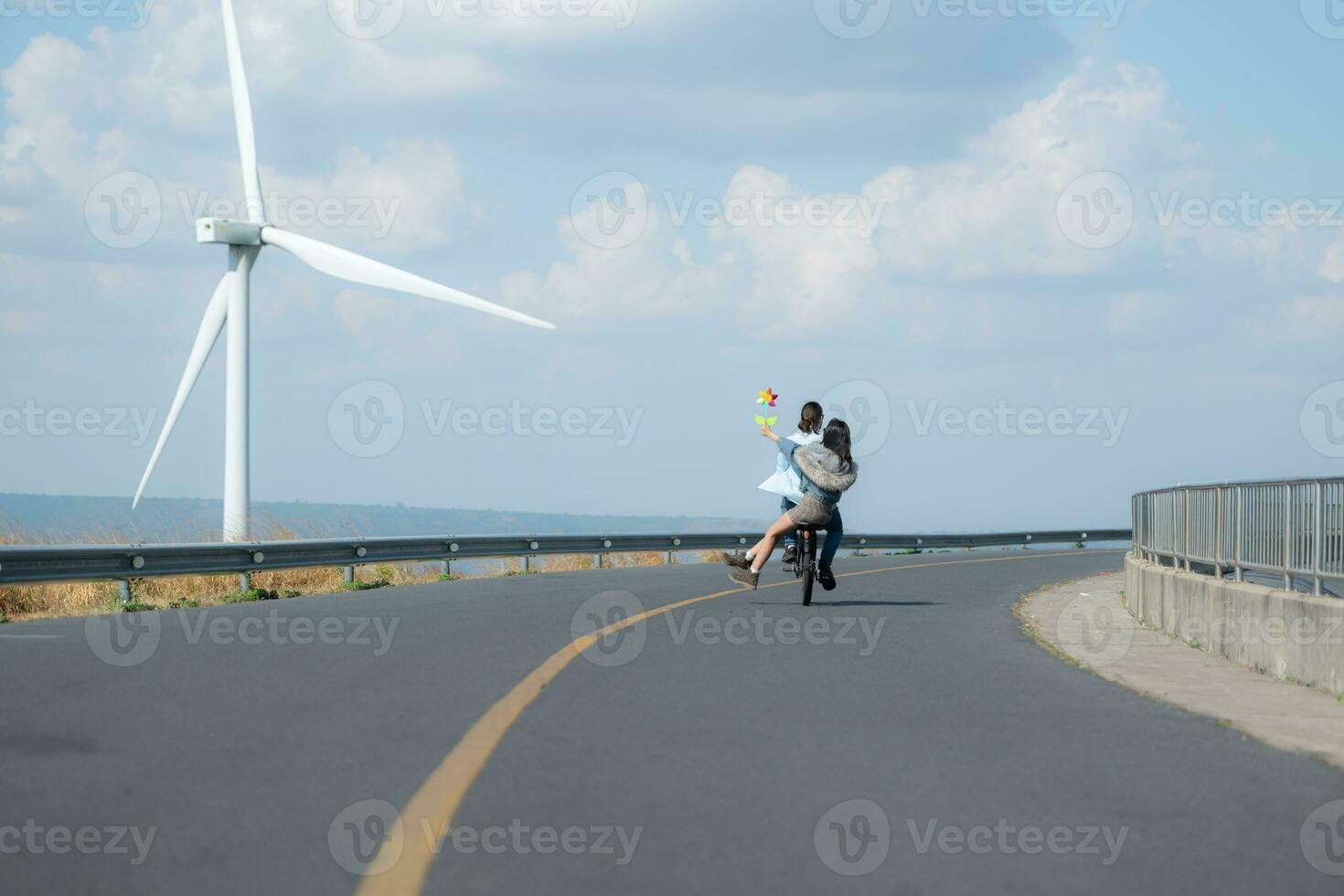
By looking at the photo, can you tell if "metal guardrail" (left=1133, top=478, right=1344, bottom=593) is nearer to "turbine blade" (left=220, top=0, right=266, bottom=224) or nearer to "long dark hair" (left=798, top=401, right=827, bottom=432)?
"long dark hair" (left=798, top=401, right=827, bottom=432)

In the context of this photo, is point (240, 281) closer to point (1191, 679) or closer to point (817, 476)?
point (817, 476)

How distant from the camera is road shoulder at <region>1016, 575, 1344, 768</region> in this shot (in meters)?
8.94

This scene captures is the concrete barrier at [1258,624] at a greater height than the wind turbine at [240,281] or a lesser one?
lesser

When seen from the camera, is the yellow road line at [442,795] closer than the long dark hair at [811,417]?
Yes

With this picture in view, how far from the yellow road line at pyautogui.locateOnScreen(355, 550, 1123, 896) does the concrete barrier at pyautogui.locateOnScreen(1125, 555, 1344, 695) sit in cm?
524

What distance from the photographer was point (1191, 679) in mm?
11523

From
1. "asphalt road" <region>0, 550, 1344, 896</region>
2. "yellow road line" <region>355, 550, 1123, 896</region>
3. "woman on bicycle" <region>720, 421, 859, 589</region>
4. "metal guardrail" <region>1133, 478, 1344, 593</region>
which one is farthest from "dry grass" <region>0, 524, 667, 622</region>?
"metal guardrail" <region>1133, 478, 1344, 593</region>

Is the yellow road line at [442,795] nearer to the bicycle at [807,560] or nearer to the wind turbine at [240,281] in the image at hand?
the bicycle at [807,560]

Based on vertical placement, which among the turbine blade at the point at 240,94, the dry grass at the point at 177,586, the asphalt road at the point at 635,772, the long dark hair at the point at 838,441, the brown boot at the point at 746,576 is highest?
the turbine blade at the point at 240,94

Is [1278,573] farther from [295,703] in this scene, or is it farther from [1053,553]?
[1053,553]

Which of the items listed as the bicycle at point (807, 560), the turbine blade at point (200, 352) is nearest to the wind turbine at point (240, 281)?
the turbine blade at point (200, 352)

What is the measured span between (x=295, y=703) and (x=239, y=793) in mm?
2607

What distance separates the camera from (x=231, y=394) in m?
29.1

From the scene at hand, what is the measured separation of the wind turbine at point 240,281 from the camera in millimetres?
27047
